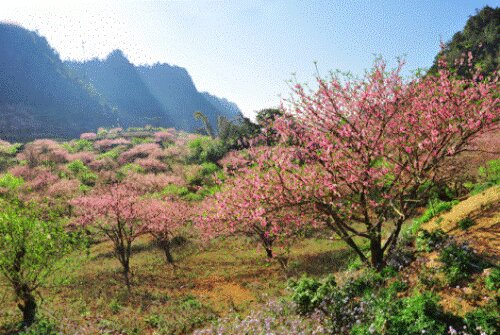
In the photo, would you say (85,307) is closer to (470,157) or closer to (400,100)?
(400,100)

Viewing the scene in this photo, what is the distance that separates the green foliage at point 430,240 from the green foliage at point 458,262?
0.70 meters

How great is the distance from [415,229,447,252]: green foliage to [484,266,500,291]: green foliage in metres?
2.11

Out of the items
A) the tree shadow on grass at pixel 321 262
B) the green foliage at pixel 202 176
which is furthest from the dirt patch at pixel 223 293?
the green foliage at pixel 202 176

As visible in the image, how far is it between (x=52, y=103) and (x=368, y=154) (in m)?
152

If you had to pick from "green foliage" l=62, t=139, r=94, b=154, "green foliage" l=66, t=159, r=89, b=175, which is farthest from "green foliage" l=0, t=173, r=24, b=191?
"green foliage" l=62, t=139, r=94, b=154

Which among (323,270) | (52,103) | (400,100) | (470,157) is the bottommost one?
(323,270)

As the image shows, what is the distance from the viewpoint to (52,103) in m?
132

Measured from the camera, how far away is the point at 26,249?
514 inches

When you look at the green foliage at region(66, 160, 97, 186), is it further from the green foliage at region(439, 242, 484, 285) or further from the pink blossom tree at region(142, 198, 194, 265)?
the green foliage at region(439, 242, 484, 285)

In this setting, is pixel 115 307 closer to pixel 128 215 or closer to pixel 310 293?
pixel 128 215

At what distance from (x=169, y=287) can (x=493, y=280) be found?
16617 mm

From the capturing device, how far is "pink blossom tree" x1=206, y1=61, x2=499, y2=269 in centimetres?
793

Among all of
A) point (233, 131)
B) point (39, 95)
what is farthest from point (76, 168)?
point (39, 95)

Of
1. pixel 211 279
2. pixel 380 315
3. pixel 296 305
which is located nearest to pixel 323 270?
pixel 211 279
